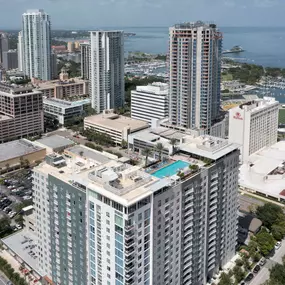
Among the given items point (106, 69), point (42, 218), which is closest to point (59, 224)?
point (42, 218)

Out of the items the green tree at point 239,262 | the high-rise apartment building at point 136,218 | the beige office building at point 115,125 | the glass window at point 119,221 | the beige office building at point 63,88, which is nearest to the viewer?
the glass window at point 119,221

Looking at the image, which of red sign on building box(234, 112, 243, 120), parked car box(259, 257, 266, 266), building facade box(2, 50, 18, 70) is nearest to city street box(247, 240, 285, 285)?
parked car box(259, 257, 266, 266)

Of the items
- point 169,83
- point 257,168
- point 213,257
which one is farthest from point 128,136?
point 213,257

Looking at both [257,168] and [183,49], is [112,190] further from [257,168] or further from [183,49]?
[183,49]

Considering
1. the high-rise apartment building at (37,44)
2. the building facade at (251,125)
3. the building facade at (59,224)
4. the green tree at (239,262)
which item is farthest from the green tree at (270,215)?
the high-rise apartment building at (37,44)

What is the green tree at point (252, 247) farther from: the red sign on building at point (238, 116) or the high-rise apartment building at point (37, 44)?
the high-rise apartment building at point (37, 44)

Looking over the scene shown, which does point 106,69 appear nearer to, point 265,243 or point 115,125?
point 115,125

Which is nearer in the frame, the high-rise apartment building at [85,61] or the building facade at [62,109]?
the building facade at [62,109]
